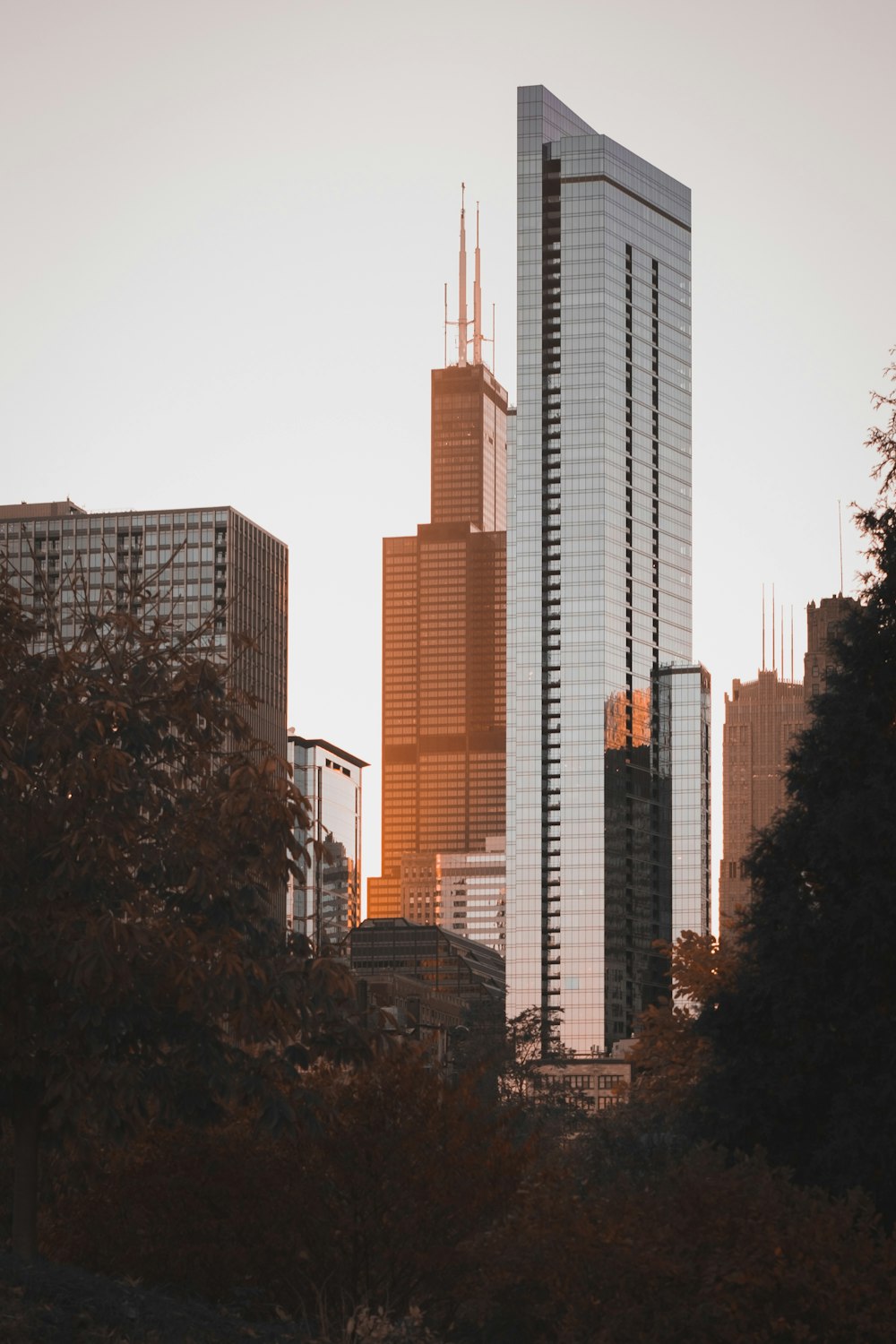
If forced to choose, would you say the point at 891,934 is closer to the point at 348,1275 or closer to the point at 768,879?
the point at 768,879

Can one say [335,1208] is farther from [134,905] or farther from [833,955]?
[833,955]

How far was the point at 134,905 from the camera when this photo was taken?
21.5 m

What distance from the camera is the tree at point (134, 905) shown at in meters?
20.4

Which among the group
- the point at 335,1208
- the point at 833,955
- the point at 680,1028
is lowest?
the point at 335,1208

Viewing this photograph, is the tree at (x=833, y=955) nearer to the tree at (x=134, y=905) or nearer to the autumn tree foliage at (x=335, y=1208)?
the autumn tree foliage at (x=335, y=1208)

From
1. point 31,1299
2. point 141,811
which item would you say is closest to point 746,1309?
point 31,1299

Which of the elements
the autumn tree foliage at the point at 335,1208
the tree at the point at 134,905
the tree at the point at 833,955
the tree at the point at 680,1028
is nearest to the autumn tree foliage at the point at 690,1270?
the autumn tree foliage at the point at 335,1208

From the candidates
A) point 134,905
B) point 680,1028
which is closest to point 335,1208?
point 134,905

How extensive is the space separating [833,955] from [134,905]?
1438cm

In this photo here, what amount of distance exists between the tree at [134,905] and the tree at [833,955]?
11178 millimetres

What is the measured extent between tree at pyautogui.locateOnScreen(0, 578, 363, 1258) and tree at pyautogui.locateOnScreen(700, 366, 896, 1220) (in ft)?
36.7

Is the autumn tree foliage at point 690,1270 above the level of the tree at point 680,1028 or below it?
below

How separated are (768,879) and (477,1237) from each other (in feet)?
50.1

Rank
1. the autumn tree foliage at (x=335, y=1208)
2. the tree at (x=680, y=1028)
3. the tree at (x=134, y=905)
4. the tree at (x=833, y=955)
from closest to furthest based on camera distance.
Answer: the tree at (x=134, y=905)
the autumn tree foliage at (x=335, y=1208)
the tree at (x=833, y=955)
the tree at (x=680, y=1028)
